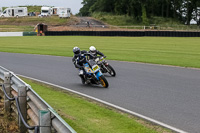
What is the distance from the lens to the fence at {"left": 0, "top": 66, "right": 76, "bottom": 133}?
4.85 m

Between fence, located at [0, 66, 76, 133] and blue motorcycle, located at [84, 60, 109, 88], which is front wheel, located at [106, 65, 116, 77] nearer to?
blue motorcycle, located at [84, 60, 109, 88]

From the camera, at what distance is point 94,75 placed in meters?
12.5

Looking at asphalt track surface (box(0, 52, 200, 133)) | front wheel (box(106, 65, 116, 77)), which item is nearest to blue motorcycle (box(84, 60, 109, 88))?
asphalt track surface (box(0, 52, 200, 133))

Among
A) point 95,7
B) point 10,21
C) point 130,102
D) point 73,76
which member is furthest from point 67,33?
point 95,7

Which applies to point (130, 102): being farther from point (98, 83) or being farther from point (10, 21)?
point (10, 21)

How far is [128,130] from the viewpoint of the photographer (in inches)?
283

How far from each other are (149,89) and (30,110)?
224 inches

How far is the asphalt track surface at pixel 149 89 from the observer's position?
329 inches

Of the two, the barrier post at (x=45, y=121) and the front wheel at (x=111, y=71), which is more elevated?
the barrier post at (x=45, y=121)

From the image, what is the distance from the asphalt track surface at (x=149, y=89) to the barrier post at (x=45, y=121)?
316 cm

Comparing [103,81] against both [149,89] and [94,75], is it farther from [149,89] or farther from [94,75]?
[149,89]

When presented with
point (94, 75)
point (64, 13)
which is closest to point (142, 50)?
point (94, 75)

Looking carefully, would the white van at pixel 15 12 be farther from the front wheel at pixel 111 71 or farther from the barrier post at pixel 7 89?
the barrier post at pixel 7 89

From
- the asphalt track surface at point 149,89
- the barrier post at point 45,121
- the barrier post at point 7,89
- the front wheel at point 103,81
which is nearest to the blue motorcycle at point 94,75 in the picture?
the front wheel at point 103,81
